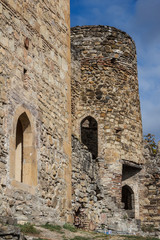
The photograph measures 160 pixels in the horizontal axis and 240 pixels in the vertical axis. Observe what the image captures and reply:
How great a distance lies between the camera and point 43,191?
902 centimetres

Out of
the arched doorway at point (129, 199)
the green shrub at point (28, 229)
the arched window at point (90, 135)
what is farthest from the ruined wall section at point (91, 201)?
the green shrub at point (28, 229)

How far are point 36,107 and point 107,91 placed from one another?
6.47 meters

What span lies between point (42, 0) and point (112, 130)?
19.5 ft

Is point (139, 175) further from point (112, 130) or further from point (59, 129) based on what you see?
point (59, 129)

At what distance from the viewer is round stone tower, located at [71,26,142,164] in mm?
14906

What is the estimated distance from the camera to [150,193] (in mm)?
15305

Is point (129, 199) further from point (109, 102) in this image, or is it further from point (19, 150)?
point (19, 150)

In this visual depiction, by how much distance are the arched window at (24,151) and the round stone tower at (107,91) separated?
5.96 metres

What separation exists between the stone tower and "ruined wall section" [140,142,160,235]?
225 millimetres

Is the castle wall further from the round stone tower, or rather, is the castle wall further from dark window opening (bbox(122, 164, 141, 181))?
dark window opening (bbox(122, 164, 141, 181))

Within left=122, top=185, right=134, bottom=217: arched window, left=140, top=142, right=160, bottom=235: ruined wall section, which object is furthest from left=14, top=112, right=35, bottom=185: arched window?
left=122, top=185, right=134, bottom=217: arched window

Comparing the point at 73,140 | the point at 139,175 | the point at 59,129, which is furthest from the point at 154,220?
the point at 59,129

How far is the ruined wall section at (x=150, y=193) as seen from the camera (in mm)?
14930

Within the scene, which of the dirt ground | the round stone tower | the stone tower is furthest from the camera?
the round stone tower
